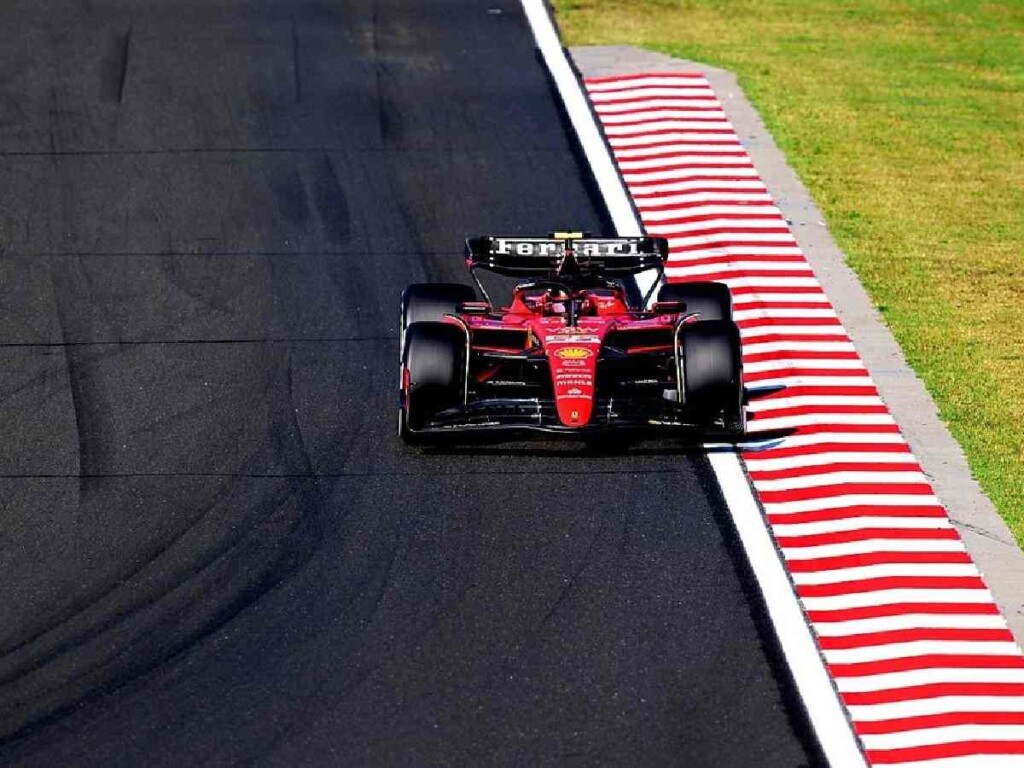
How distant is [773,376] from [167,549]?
5615mm

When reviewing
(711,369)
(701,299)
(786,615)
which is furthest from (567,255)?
(786,615)

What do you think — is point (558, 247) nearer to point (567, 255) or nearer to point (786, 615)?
point (567, 255)

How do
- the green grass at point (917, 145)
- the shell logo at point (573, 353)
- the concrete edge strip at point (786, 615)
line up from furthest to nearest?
the green grass at point (917, 145), the shell logo at point (573, 353), the concrete edge strip at point (786, 615)

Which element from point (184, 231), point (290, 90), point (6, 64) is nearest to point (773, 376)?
point (184, 231)

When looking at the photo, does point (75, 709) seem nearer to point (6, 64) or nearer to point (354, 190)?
point (354, 190)

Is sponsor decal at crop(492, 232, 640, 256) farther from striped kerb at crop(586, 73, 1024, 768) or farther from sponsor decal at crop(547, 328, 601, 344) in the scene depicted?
striped kerb at crop(586, 73, 1024, 768)

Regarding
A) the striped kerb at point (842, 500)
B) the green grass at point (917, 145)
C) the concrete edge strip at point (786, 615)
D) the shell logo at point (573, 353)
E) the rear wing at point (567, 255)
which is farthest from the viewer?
the green grass at point (917, 145)

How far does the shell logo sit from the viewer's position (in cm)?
1447

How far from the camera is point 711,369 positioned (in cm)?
1449

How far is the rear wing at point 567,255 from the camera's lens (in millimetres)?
15875

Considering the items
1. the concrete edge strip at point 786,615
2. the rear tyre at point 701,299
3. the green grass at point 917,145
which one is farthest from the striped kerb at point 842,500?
the rear tyre at point 701,299

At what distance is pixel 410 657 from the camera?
12320 millimetres

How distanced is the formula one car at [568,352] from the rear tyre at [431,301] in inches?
0.4

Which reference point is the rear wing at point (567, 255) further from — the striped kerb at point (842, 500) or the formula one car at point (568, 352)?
the striped kerb at point (842, 500)
